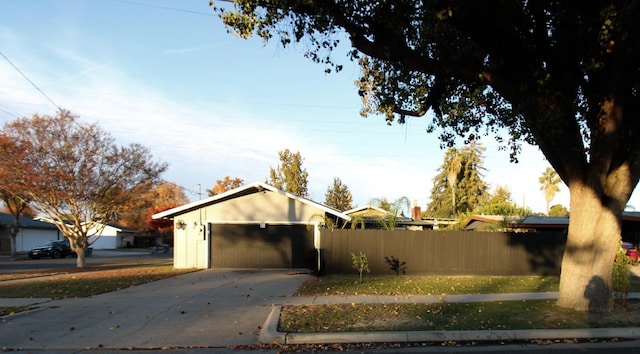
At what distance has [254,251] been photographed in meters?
22.2

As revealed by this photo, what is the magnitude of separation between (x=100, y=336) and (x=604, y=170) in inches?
379

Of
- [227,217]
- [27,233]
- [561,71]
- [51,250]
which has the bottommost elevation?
[51,250]

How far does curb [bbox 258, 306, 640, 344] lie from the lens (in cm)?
771

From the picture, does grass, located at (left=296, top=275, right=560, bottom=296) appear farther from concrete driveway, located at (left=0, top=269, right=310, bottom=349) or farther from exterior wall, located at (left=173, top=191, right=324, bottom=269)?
exterior wall, located at (left=173, top=191, right=324, bottom=269)

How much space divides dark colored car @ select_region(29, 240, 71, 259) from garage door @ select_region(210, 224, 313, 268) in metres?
22.3

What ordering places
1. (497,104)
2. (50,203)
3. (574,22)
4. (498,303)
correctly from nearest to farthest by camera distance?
1. (574,22)
2. (498,303)
3. (497,104)
4. (50,203)

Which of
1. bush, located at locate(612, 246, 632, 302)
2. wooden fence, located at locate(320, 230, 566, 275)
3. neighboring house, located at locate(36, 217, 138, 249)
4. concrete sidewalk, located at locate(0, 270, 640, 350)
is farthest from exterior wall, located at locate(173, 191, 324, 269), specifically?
neighboring house, located at locate(36, 217, 138, 249)

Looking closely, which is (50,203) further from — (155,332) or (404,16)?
(404,16)

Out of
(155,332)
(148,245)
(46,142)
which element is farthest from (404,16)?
(148,245)

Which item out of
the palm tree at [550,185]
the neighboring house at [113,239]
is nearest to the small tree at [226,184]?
the neighboring house at [113,239]

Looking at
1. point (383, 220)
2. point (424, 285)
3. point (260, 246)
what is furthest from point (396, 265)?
point (260, 246)

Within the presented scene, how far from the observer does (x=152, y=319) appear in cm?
958

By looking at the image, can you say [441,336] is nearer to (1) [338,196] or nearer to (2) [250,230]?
(2) [250,230]

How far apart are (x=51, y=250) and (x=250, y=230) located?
24.1 m
